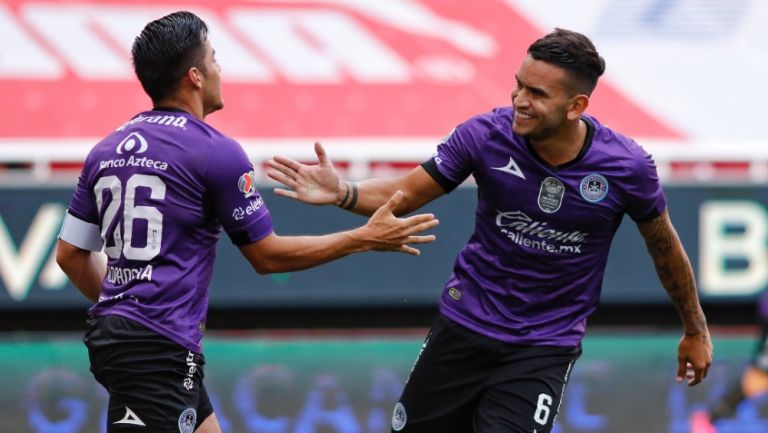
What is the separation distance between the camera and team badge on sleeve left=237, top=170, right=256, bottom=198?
3.90 meters

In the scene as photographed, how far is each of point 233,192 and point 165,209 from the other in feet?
0.76

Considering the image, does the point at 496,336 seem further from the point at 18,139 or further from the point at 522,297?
the point at 18,139

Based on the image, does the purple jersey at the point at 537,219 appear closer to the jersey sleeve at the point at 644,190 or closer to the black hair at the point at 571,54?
the jersey sleeve at the point at 644,190

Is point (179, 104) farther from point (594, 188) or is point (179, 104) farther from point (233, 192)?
point (594, 188)

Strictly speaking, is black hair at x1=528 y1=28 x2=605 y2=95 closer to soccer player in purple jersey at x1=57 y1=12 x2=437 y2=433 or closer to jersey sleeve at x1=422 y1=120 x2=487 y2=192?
jersey sleeve at x1=422 y1=120 x2=487 y2=192

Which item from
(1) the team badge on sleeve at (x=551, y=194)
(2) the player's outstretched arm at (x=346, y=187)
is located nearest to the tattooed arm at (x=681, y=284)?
(1) the team badge on sleeve at (x=551, y=194)

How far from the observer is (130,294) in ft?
12.8

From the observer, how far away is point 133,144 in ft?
12.7

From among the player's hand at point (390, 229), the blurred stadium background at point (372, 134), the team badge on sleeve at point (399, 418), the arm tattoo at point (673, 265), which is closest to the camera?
the player's hand at point (390, 229)

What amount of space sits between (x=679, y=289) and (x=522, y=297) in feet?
2.13

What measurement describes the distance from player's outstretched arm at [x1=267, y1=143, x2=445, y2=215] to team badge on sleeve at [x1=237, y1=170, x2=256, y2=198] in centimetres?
54

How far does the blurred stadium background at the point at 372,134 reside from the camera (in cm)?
1022

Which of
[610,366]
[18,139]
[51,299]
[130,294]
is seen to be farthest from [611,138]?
[18,139]

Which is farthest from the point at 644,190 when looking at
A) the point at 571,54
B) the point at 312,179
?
the point at 312,179
